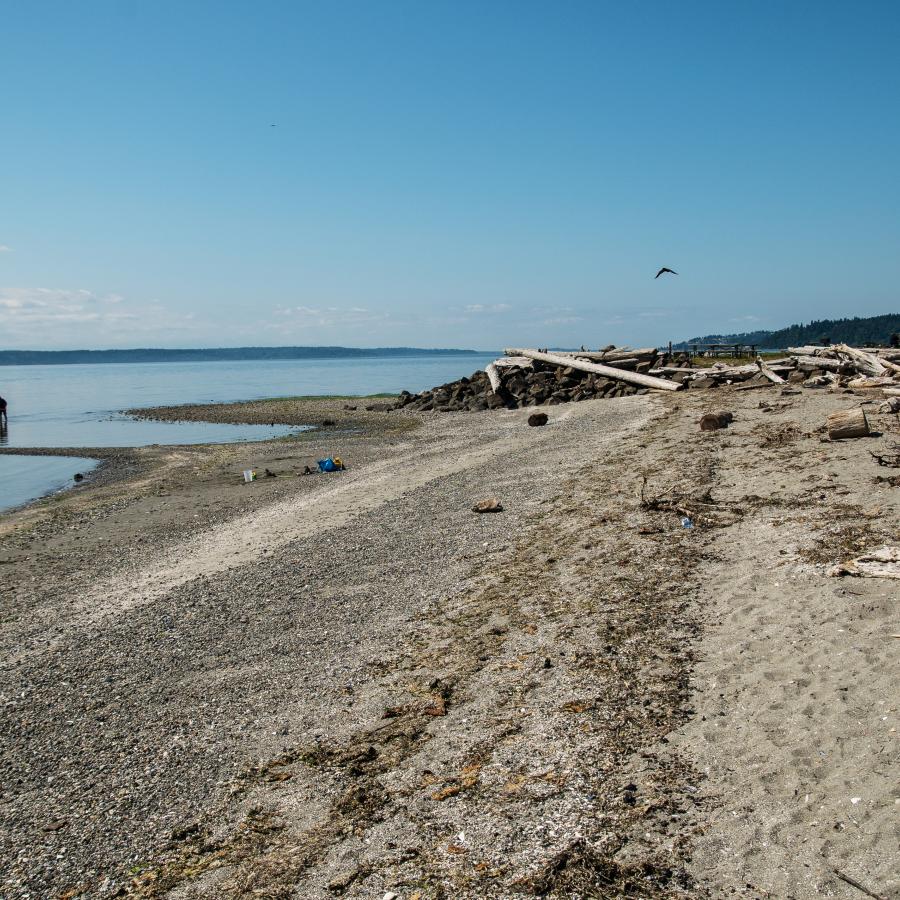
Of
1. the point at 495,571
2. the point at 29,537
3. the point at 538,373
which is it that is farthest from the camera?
the point at 538,373

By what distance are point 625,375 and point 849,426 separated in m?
16.5

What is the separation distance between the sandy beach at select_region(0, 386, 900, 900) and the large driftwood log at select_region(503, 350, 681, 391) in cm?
1435

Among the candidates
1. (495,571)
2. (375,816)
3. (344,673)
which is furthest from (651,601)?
(375,816)

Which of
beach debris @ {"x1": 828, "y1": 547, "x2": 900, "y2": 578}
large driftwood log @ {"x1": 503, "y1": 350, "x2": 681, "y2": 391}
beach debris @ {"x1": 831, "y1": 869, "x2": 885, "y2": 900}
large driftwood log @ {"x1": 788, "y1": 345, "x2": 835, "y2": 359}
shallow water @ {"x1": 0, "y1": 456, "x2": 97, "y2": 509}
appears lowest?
shallow water @ {"x1": 0, "y1": 456, "x2": 97, "y2": 509}

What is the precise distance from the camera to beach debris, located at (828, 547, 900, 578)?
6.84 metres

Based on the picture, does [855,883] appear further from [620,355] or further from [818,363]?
[620,355]

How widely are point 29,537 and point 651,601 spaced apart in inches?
513

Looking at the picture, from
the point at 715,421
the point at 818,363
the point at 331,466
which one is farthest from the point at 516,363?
the point at 715,421

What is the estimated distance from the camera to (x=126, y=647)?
345 inches

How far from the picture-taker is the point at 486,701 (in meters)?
6.25

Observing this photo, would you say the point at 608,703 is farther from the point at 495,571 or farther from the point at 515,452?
the point at 515,452

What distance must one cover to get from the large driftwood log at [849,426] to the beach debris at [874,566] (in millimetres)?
6359

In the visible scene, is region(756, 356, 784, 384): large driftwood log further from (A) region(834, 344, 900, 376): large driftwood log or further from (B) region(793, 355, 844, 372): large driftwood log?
(A) region(834, 344, 900, 376): large driftwood log

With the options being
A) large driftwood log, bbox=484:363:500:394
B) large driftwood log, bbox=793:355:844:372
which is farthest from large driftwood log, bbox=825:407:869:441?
large driftwood log, bbox=484:363:500:394
